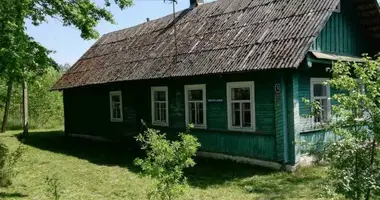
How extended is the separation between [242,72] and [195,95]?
261 centimetres

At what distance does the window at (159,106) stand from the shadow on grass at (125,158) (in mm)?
1369

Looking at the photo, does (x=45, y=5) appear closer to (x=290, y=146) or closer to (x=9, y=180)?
(x=9, y=180)

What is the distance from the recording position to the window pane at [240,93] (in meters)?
11.7

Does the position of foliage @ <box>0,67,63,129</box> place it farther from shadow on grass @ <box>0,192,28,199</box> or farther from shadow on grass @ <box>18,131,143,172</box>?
shadow on grass @ <box>0,192,28,199</box>

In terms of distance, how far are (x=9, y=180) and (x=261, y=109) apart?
682cm

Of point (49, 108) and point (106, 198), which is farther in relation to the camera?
point (49, 108)

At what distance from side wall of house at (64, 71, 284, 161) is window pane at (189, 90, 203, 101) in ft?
1.07

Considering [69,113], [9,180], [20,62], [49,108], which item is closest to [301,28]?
[20,62]

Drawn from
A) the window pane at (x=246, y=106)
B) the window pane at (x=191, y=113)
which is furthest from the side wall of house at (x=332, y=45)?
the window pane at (x=191, y=113)

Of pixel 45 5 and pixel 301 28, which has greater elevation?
pixel 45 5

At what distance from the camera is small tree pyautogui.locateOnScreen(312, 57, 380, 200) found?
491 cm

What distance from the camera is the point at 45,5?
13.1 meters

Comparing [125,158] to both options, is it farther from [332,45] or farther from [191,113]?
[332,45]

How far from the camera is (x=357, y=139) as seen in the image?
203 inches
